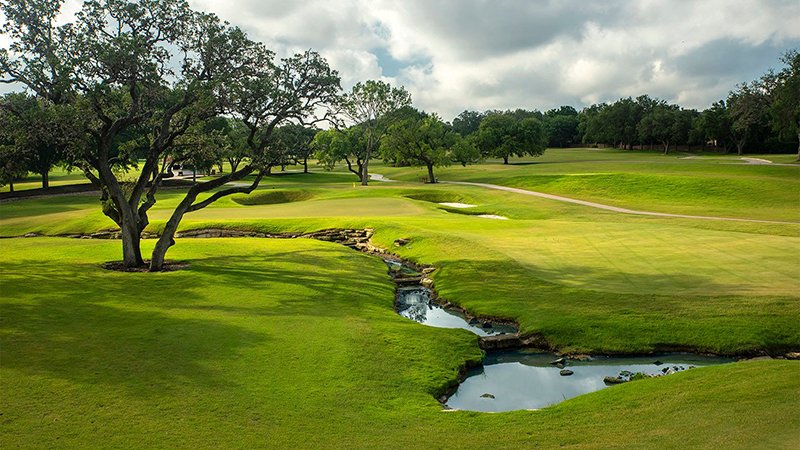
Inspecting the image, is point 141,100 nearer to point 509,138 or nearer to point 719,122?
point 509,138

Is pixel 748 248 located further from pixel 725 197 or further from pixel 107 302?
pixel 725 197

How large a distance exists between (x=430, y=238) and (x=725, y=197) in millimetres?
38029

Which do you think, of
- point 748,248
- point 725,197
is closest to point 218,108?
point 748,248

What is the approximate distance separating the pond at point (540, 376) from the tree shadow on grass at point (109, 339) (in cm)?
590

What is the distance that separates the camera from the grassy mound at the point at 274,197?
68062 mm

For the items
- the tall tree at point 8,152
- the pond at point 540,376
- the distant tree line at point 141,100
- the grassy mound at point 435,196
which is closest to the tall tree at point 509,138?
the grassy mound at point 435,196

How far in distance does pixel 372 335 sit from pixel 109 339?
23.3 ft

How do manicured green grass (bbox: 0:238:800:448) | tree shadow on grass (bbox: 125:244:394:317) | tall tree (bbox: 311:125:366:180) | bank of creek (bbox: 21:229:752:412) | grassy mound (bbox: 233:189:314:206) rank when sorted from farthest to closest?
1. tall tree (bbox: 311:125:366:180)
2. grassy mound (bbox: 233:189:314:206)
3. tree shadow on grass (bbox: 125:244:394:317)
4. bank of creek (bbox: 21:229:752:412)
5. manicured green grass (bbox: 0:238:800:448)

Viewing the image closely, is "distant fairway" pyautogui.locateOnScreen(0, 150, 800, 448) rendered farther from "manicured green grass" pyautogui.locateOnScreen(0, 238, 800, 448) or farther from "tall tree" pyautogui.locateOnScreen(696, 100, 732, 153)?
"tall tree" pyautogui.locateOnScreen(696, 100, 732, 153)

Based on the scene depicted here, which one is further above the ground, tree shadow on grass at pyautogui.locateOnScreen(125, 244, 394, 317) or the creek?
tree shadow on grass at pyautogui.locateOnScreen(125, 244, 394, 317)

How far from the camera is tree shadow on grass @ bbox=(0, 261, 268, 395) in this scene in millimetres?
12914

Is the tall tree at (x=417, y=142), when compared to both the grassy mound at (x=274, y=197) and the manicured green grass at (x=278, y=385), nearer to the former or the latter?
the grassy mound at (x=274, y=197)

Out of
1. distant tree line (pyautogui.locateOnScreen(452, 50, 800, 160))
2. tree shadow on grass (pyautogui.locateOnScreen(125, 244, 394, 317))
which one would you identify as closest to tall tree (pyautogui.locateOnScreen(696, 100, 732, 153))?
distant tree line (pyautogui.locateOnScreen(452, 50, 800, 160))

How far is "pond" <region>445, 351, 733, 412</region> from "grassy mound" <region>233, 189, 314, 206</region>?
5448cm
